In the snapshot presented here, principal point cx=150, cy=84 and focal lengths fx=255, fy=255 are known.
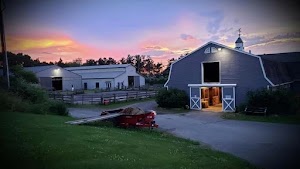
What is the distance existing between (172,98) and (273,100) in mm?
7986

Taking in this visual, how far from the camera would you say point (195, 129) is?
12867 mm

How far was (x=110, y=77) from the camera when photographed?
5275 centimetres

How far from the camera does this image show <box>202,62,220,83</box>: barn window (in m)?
21.8

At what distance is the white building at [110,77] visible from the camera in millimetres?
52688

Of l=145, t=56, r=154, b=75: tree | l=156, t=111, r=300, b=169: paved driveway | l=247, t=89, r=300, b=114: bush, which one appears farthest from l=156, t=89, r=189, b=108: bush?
l=145, t=56, r=154, b=75: tree

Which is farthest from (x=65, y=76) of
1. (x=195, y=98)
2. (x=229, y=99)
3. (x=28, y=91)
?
(x=229, y=99)

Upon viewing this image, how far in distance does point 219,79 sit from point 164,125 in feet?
29.1

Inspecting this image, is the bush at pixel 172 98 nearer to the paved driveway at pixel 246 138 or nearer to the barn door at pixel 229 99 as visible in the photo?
the barn door at pixel 229 99

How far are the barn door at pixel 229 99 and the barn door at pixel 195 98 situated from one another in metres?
2.17

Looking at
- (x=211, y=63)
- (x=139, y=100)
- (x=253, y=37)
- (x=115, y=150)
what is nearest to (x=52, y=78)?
(x=139, y=100)

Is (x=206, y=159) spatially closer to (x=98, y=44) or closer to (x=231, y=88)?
(x=98, y=44)

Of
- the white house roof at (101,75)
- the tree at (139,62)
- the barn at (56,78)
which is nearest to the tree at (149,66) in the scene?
the tree at (139,62)

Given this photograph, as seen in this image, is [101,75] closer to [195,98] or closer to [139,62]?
[195,98]

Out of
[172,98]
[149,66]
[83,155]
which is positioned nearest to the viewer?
[83,155]
